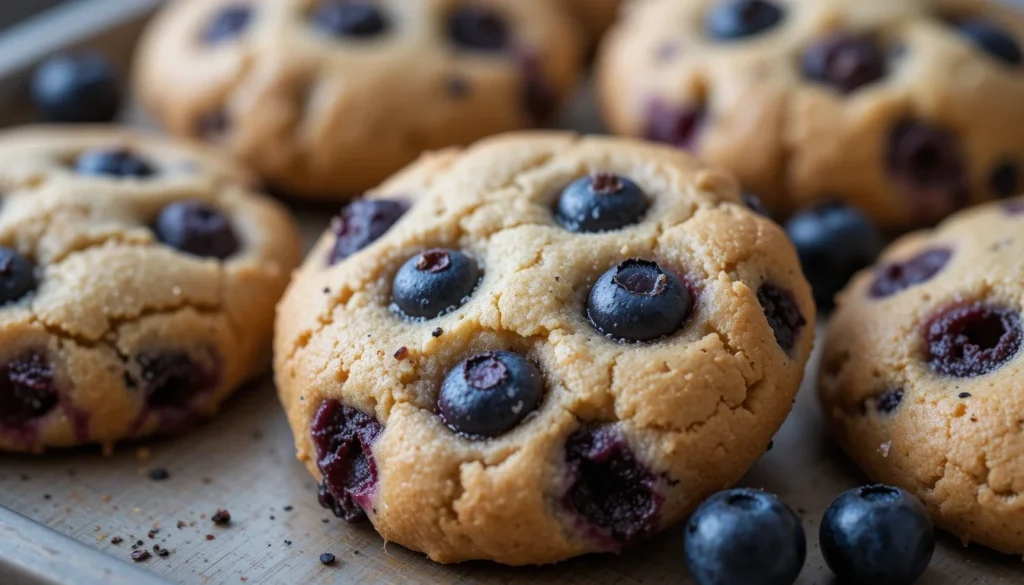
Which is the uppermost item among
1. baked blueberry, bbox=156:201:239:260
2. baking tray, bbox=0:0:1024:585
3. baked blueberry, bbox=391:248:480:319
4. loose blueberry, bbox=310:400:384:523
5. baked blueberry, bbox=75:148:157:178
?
baked blueberry, bbox=391:248:480:319

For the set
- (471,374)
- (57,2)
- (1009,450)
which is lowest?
(57,2)

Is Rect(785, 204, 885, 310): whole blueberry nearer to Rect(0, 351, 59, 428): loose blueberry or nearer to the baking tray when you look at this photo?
the baking tray

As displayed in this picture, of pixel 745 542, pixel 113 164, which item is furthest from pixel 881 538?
pixel 113 164

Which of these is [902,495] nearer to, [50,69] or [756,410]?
[756,410]

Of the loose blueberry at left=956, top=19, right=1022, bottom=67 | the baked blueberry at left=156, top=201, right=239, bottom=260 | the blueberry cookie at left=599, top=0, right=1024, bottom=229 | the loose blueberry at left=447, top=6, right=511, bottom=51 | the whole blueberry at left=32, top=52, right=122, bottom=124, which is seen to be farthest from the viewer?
the whole blueberry at left=32, top=52, right=122, bottom=124

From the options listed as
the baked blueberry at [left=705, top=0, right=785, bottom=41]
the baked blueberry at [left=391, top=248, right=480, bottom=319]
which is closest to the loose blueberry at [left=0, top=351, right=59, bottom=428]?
the baked blueberry at [left=391, top=248, right=480, bottom=319]

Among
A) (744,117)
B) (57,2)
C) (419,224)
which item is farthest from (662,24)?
(57,2)
